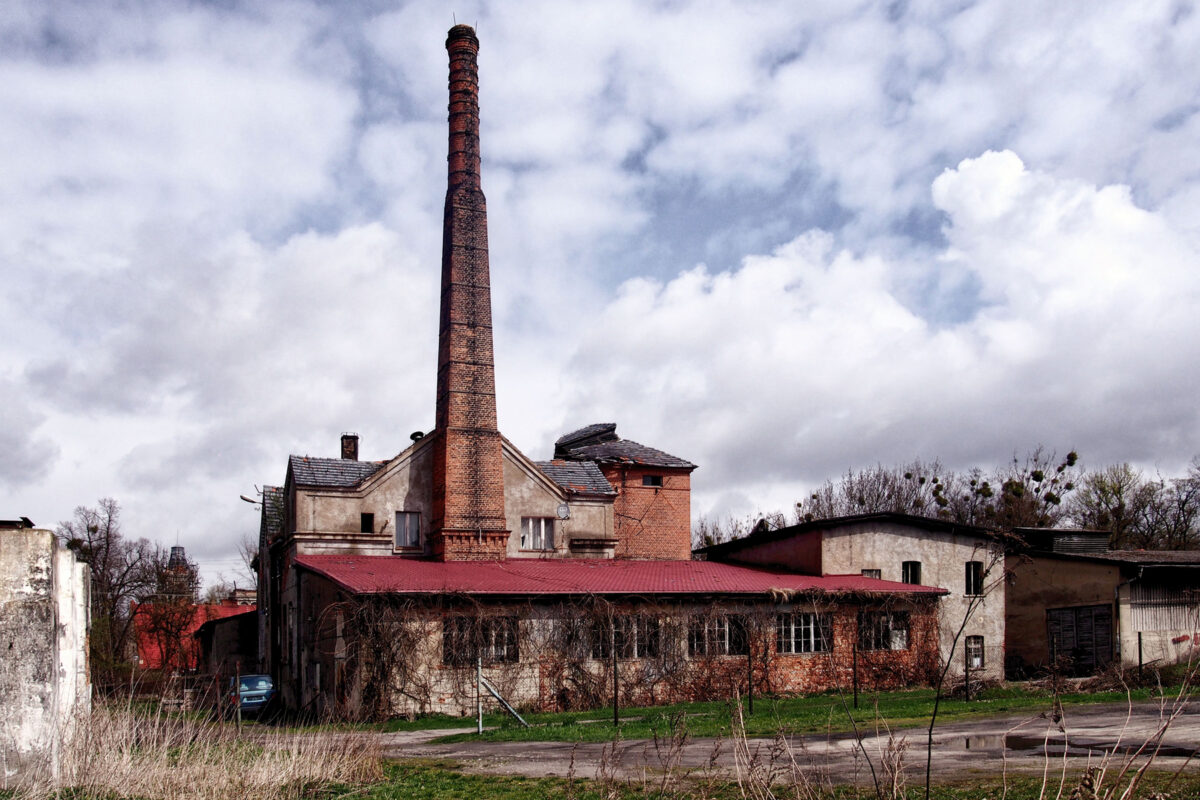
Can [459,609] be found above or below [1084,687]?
above

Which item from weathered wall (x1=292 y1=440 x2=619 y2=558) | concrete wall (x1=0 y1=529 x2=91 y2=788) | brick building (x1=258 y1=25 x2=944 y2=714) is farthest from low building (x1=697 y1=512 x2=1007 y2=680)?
concrete wall (x1=0 y1=529 x2=91 y2=788)

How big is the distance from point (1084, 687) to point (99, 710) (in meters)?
20.7

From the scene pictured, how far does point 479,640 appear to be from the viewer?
23406 millimetres

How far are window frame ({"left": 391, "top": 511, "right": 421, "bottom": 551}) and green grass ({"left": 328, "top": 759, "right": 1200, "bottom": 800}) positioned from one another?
18.4 m

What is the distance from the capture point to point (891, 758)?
6582 millimetres

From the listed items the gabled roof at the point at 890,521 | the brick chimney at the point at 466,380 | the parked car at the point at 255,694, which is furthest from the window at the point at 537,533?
the parked car at the point at 255,694

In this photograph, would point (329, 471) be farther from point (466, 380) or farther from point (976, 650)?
point (976, 650)

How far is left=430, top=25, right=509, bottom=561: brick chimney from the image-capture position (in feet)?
101

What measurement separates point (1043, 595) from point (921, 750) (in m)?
19.6

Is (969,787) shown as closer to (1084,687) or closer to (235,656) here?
(1084,687)

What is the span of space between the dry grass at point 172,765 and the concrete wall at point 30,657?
0.27 meters

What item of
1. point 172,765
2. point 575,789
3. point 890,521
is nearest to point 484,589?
point 575,789

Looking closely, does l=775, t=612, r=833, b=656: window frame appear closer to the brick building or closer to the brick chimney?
the brick building

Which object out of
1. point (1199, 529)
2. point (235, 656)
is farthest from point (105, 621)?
point (1199, 529)
